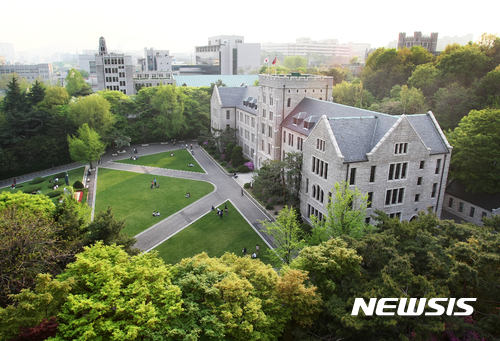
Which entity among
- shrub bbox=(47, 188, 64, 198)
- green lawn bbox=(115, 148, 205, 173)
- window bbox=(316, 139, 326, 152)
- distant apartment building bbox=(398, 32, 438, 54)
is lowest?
shrub bbox=(47, 188, 64, 198)

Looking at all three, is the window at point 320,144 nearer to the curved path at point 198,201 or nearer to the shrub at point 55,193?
the curved path at point 198,201

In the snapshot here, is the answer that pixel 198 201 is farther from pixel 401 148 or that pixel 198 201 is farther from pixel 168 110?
pixel 168 110

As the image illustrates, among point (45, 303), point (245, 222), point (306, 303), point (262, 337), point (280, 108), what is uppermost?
point (280, 108)

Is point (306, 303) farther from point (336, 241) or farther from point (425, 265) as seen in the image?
point (425, 265)

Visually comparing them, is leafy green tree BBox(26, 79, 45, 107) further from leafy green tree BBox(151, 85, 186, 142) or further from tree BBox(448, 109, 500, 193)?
tree BBox(448, 109, 500, 193)

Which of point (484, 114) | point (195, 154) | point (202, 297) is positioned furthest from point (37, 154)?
point (484, 114)

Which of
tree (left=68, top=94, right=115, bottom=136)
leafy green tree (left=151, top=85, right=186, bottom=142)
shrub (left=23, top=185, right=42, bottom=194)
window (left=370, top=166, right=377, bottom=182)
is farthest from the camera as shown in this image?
leafy green tree (left=151, top=85, right=186, bottom=142)

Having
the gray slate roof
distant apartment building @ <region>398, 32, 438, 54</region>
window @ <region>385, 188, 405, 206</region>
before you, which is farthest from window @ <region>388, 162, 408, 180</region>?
distant apartment building @ <region>398, 32, 438, 54</region>
